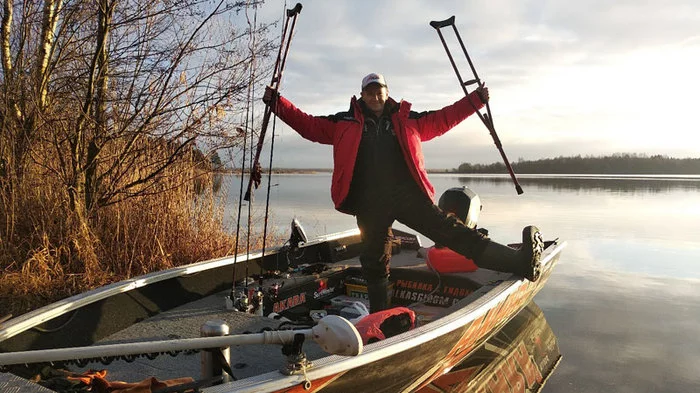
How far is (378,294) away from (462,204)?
1730 mm

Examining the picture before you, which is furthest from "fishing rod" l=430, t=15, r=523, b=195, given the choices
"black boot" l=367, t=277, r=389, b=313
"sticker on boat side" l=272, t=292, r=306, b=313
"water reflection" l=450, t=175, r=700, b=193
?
"water reflection" l=450, t=175, r=700, b=193

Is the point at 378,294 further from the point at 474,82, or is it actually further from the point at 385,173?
the point at 474,82

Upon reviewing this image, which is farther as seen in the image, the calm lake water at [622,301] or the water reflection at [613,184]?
the water reflection at [613,184]

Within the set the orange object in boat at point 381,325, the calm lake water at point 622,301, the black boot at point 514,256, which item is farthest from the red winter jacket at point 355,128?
the calm lake water at point 622,301

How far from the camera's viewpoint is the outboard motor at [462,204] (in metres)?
5.12

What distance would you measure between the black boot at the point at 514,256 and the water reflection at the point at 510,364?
86 centimetres

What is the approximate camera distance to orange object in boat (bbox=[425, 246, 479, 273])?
15.8 feet

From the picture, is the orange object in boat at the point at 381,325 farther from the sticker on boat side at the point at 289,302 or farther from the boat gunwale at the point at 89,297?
the boat gunwale at the point at 89,297

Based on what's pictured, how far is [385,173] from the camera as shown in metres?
3.64

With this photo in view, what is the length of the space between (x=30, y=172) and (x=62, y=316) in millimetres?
2783

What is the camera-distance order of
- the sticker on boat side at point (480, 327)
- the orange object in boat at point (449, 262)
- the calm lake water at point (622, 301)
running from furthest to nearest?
the orange object in boat at point (449, 262) → the calm lake water at point (622, 301) → the sticker on boat side at point (480, 327)

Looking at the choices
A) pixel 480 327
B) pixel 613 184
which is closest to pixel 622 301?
pixel 480 327

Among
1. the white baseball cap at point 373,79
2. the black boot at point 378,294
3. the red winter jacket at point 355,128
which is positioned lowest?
the black boot at point 378,294

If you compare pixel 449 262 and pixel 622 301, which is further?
pixel 622 301
